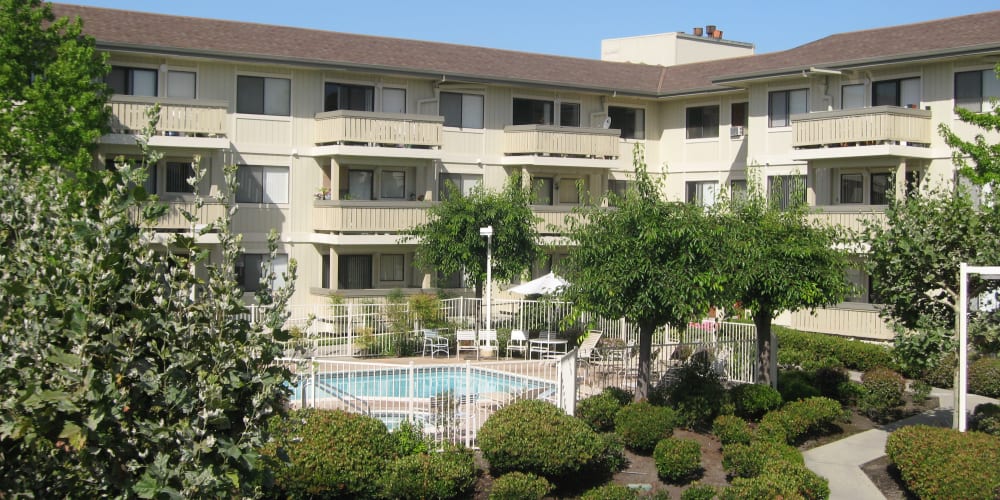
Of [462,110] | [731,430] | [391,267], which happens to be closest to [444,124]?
[462,110]

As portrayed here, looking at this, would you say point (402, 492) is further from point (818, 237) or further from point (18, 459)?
point (818, 237)

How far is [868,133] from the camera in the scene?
102ft

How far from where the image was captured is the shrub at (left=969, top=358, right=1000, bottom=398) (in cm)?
2312

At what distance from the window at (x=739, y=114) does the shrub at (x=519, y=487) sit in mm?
25428

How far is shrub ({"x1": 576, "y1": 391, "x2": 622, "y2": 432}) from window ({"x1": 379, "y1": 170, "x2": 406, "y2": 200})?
1789cm

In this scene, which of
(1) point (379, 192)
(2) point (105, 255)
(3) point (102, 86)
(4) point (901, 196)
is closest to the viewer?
(2) point (105, 255)

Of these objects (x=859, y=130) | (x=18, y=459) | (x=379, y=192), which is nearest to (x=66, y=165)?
(x=379, y=192)

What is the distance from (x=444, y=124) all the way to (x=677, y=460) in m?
21.9

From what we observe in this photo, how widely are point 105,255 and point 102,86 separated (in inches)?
920

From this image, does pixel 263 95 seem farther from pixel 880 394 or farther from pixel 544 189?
pixel 880 394

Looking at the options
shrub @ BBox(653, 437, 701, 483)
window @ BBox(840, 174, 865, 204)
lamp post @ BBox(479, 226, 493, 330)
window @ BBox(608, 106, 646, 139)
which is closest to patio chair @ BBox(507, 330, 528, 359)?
lamp post @ BBox(479, 226, 493, 330)

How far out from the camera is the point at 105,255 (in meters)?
7.10

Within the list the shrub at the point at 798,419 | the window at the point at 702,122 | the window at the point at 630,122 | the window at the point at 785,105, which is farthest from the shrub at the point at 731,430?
the window at the point at 630,122

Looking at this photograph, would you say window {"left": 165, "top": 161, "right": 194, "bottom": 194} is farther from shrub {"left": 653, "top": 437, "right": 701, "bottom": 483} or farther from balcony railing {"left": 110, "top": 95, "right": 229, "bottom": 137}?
shrub {"left": 653, "top": 437, "right": 701, "bottom": 483}
